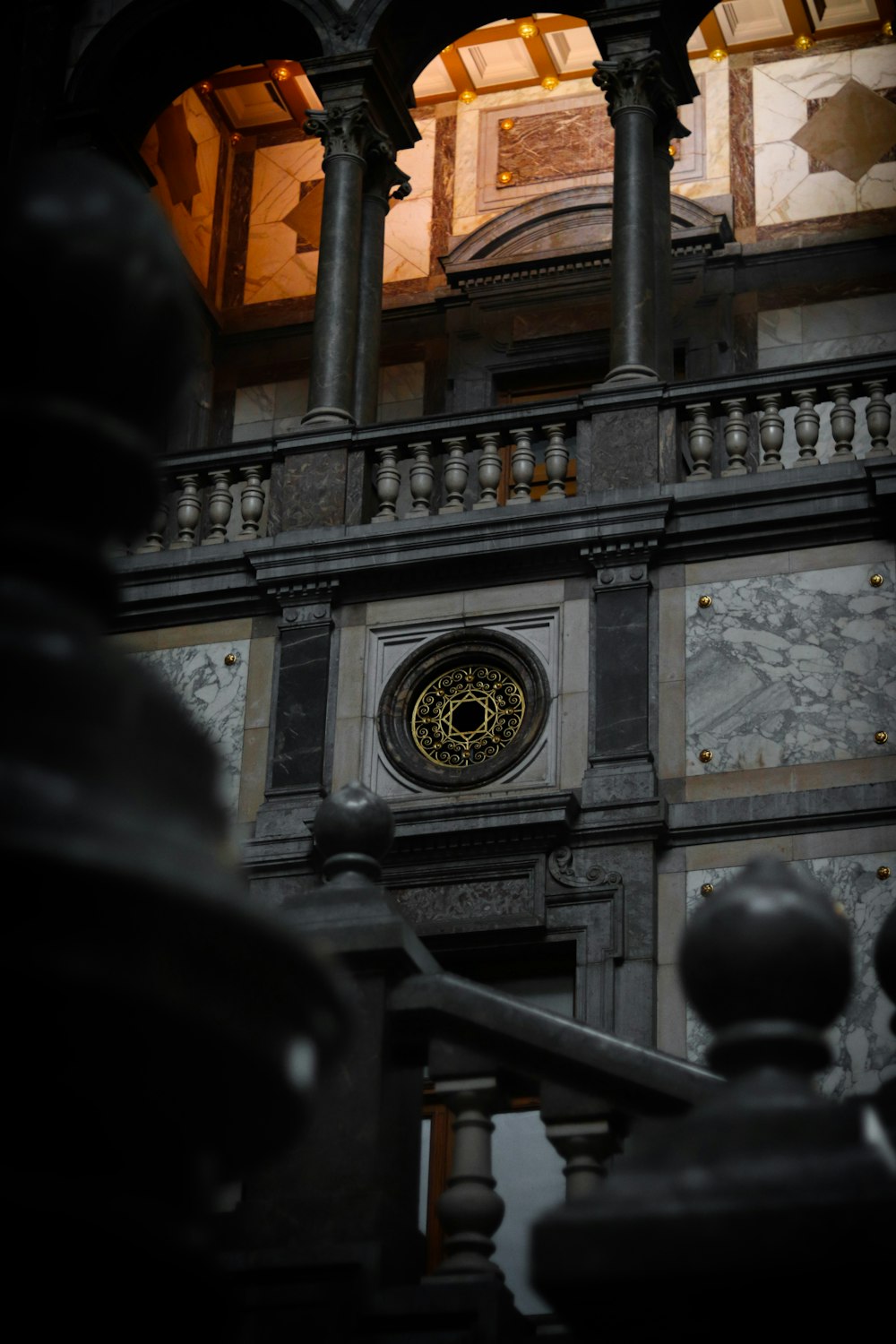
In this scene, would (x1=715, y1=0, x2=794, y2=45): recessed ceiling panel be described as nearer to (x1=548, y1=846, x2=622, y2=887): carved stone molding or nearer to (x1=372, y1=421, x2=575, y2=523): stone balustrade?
(x1=372, y1=421, x2=575, y2=523): stone balustrade

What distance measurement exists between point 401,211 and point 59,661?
16.0 m

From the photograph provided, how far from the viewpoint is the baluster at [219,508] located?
14.3 meters

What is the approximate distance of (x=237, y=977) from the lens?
2568mm

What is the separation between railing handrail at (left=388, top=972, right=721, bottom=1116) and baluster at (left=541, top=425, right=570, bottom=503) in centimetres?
782

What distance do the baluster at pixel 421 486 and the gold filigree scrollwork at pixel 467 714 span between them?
1109 millimetres

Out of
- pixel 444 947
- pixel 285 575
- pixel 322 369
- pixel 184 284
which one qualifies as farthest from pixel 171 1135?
pixel 322 369

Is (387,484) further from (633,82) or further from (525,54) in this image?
(525,54)

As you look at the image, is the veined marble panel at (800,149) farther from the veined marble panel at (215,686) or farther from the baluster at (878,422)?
the veined marble panel at (215,686)

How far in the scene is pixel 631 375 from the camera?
45.3 feet

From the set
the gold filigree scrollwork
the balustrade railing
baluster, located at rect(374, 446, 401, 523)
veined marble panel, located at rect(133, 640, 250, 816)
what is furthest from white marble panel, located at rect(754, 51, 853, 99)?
veined marble panel, located at rect(133, 640, 250, 816)

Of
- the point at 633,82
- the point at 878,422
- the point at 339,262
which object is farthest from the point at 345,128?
the point at 878,422

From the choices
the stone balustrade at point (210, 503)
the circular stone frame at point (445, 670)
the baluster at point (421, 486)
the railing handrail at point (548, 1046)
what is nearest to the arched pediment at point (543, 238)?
the stone balustrade at point (210, 503)

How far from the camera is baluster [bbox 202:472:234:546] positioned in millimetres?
14289

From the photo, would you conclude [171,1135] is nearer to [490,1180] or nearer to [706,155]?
[490,1180]
